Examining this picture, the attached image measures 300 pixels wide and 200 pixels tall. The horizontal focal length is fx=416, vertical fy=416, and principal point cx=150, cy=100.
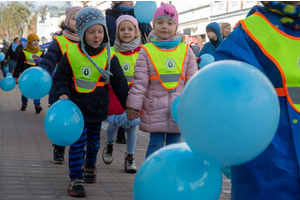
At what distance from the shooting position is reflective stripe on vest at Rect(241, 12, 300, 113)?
206cm

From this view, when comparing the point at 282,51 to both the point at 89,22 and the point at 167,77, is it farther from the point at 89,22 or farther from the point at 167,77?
the point at 89,22

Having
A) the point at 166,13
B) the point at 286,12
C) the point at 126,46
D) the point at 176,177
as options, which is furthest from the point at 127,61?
the point at 176,177

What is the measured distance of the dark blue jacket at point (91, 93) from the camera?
398cm

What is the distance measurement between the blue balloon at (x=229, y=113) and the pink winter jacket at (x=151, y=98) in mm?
2348

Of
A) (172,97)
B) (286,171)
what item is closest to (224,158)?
(286,171)

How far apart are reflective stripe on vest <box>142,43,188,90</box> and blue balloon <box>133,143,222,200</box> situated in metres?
2.42

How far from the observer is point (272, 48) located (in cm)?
209

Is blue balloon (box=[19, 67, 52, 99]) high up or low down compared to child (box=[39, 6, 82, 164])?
down

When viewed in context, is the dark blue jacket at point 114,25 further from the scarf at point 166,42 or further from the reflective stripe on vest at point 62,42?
the scarf at point 166,42

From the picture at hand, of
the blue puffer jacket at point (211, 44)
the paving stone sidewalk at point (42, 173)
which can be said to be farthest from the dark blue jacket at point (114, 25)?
the blue puffer jacket at point (211, 44)

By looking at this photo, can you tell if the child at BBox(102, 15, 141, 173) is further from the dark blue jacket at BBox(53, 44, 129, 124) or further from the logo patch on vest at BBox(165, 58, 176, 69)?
the logo patch on vest at BBox(165, 58, 176, 69)

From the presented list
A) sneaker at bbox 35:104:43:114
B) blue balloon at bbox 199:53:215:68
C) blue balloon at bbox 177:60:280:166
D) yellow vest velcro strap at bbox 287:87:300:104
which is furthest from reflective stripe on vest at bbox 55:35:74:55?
sneaker at bbox 35:104:43:114

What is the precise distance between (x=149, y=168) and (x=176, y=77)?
254cm

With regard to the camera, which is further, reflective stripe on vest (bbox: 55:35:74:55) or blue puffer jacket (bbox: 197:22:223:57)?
blue puffer jacket (bbox: 197:22:223:57)
